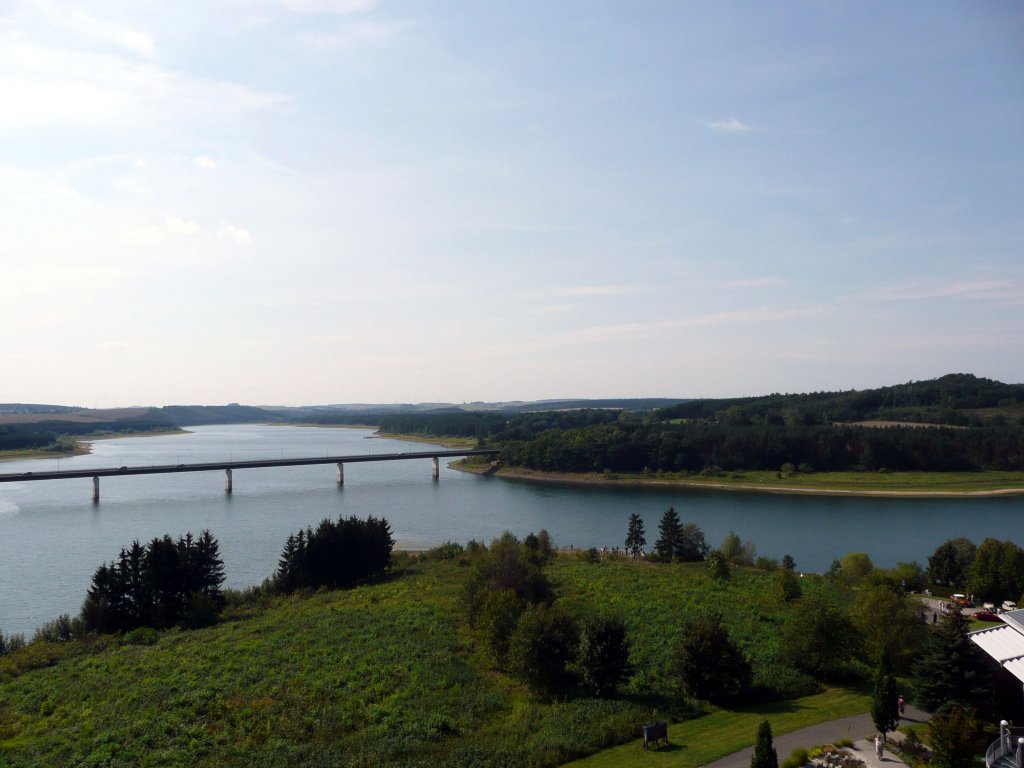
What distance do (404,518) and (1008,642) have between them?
52580mm

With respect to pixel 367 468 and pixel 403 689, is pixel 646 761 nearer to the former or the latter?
pixel 403 689

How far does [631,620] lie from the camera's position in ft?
77.9

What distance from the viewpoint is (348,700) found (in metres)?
17.2

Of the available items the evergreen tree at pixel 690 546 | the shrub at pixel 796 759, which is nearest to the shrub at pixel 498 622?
the shrub at pixel 796 759

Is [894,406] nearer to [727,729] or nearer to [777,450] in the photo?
[777,450]

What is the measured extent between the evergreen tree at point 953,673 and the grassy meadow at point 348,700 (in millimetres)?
2283

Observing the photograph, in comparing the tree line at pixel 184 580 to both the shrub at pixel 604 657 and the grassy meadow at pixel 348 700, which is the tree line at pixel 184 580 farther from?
the shrub at pixel 604 657

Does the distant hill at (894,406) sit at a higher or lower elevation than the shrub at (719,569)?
higher

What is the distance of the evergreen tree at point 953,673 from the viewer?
13519 millimetres

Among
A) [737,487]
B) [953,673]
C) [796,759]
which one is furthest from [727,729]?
[737,487]

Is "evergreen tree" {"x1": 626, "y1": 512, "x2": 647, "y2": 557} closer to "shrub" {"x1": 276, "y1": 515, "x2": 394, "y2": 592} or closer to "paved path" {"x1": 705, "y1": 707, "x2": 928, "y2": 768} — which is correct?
"shrub" {"x1": 276, "y1": 515, "x2": 394, "y2": 592}

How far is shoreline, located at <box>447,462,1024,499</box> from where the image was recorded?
2709 inches

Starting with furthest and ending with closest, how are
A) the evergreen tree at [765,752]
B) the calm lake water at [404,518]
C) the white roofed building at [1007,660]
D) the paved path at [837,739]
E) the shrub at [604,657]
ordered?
1. the calm lake water at [404,518]
2. the shrub at [604,657]
3. the paved path at [837,739]
4. the evergreen tree at [765,752]
5. the white roofed building at [1007,660]

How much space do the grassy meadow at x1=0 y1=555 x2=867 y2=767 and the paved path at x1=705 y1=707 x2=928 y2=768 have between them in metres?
0.44
